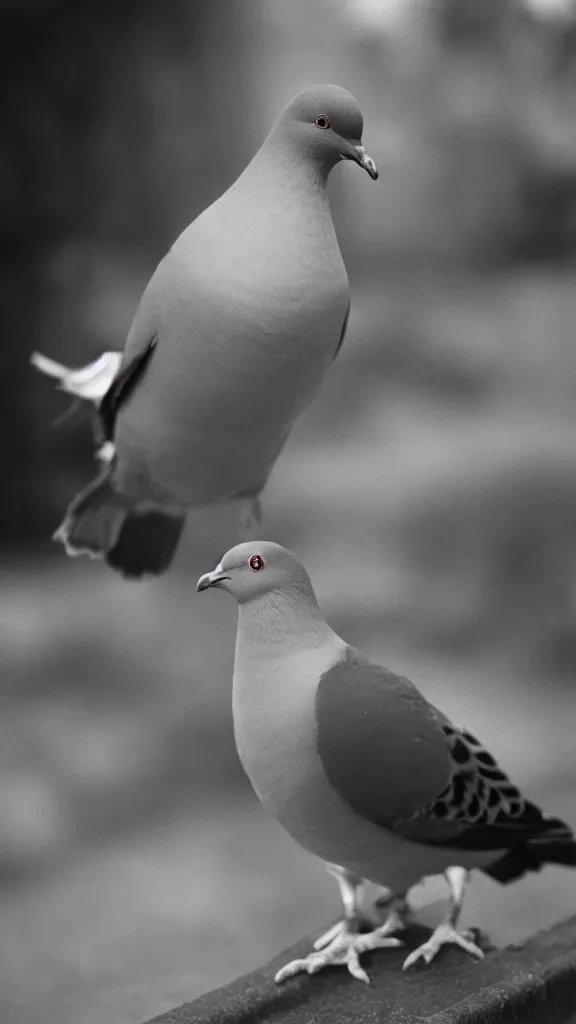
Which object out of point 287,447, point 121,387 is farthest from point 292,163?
point 287,447

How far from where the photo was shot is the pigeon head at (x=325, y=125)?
40.4 inches

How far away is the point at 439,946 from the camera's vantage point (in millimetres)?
1388

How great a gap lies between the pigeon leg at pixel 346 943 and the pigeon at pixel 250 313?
51 centimetres

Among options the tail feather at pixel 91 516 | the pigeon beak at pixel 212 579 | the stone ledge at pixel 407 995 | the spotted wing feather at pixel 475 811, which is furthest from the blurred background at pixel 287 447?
the pigeon beak at pixel 212 579

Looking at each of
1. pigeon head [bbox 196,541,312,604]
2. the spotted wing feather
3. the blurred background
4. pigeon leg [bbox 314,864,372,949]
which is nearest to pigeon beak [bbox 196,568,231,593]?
pigeon head [bbox 196,541,312,604]

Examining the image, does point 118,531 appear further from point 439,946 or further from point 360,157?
point 439,946

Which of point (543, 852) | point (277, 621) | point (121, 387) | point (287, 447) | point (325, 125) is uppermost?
point (325, 125)

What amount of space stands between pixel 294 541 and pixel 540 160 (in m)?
0.93

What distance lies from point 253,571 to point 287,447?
1265mm

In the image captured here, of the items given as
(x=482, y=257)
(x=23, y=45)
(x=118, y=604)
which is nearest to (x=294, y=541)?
(x=118, y=604)

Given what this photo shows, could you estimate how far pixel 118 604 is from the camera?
2381 millimetres

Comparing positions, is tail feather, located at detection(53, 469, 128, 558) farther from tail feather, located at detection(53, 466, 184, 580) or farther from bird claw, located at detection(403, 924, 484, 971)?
bird claw, located at detection(403, 924, 484, 971)

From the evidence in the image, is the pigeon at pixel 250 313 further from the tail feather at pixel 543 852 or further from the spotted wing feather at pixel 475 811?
the tail feather at pixel 543 852

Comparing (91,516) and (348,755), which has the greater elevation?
(91,516)
